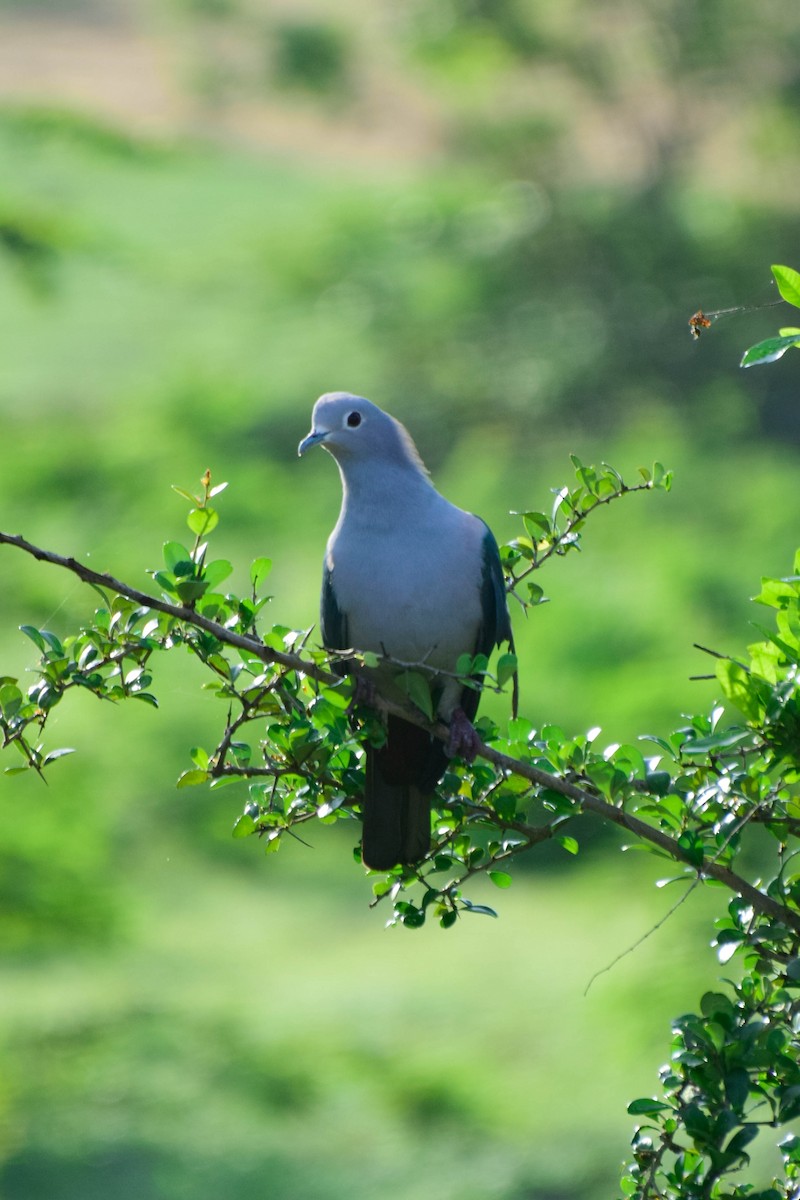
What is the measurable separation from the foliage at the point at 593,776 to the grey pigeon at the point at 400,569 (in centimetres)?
37

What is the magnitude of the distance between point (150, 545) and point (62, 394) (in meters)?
2.46

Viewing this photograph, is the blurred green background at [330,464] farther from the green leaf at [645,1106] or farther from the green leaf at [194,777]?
the green leaf at [645,1106]

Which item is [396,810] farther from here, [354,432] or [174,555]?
[354,432]

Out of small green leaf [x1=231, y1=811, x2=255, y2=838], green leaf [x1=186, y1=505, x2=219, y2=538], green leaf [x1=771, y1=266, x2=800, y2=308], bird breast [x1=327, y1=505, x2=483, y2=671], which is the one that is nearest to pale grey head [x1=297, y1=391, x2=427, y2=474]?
bird breast [x1=327, y1=505, x2=483, y2=671]

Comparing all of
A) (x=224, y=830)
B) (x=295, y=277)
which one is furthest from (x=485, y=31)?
(x=224, y=830)

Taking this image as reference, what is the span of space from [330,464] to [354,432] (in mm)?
8150

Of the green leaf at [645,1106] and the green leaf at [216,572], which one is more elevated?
the green leaf at [216,572]

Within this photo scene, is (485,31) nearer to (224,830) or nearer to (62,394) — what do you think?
(62,394)

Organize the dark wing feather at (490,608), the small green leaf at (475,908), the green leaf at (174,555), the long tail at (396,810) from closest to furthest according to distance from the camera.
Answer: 1. the green leaf at (174,555)
2. the small green leaf at (475,908)
3. the long tail at (396,810)
4. the dark wing feather at (490,608)

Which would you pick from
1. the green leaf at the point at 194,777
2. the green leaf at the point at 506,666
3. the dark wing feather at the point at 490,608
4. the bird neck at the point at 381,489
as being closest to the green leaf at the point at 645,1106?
the green leaf at the point at 506,666

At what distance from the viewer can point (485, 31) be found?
12.7m

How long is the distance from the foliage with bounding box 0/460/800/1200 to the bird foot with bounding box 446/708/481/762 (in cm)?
11

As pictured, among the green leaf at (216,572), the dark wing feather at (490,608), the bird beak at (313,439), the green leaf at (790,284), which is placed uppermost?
the bird beak at (313,439)

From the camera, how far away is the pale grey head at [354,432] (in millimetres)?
2652
